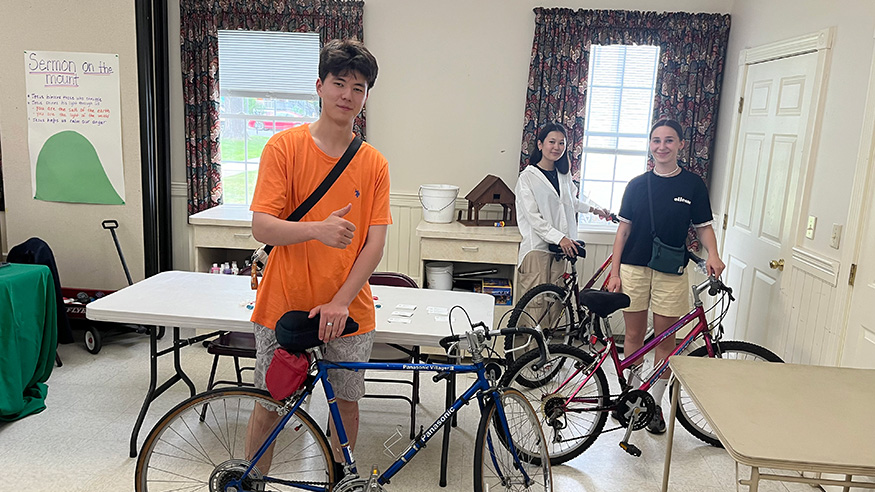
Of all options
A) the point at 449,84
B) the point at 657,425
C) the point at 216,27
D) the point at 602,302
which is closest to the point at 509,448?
the point at 602,302

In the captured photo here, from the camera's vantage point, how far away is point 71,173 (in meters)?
4.32

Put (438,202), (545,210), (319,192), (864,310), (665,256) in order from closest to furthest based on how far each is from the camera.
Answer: (319,192) < (864,310) < (665,256) < (545,210) < (438,202)

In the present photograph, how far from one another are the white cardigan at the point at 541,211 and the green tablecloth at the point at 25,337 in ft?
8.77

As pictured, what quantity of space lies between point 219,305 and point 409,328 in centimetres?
86

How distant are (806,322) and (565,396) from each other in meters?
1.26

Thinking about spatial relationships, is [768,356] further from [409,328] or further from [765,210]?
[409,328]

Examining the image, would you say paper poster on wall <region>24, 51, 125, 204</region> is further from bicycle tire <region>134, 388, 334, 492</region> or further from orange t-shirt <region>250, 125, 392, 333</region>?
orange t-shirt <region>250, 125, 392, 333</region>

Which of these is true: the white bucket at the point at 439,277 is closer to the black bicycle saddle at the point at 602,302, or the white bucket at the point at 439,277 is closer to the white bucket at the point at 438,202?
the white bucket at the point at 438,202

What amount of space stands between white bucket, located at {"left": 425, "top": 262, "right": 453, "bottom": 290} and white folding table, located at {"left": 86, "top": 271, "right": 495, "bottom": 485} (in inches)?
40.5

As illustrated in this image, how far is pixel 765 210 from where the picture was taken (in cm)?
359

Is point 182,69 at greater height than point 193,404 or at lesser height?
greater

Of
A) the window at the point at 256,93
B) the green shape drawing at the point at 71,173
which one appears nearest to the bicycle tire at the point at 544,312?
the window at the point at 256,93

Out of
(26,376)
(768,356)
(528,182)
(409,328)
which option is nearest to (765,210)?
(768,356)

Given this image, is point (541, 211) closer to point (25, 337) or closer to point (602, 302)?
point (602, 302)
